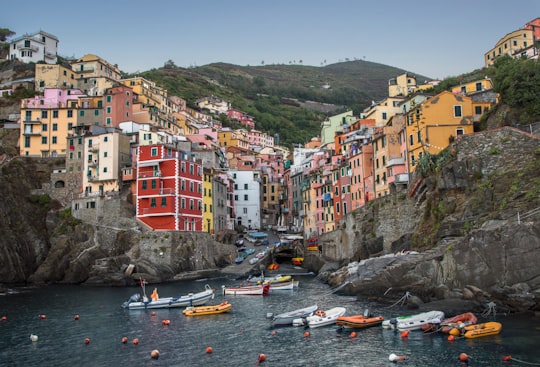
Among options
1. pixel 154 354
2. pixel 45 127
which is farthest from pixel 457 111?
pixel 45 127

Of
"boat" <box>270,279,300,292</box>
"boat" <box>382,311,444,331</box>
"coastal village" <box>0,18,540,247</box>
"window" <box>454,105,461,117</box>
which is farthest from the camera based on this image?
"coastal village" <box>0,18,540,247</box>

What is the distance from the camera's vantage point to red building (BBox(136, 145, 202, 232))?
3093 inches

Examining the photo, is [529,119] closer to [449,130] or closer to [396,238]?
[449,130]

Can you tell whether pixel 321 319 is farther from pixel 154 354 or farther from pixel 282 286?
pixel 282 286

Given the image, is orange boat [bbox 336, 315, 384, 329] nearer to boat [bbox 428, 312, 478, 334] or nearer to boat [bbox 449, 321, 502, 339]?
boat [bbox 428, 312, 478, 334]

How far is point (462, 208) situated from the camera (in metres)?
48.8

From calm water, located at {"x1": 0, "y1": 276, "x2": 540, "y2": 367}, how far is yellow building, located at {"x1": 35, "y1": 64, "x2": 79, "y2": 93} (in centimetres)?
6964

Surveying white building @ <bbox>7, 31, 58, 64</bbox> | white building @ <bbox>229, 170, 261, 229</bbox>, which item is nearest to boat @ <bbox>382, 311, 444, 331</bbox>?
white building @ <bbox>229, 170, 261, 229</bbox>

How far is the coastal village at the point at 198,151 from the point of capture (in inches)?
2657

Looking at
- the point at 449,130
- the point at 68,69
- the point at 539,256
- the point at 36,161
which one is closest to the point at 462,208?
the point at 539,256

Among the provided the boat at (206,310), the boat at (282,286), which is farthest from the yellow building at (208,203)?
the boat at (206,310)

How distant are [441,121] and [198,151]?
172 ft

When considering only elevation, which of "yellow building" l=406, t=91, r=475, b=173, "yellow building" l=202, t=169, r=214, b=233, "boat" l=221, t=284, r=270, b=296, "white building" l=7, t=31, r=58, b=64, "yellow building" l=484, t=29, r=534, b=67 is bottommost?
"boat" l=221, t=284, r=270, b=296

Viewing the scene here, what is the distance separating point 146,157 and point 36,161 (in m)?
24.3
